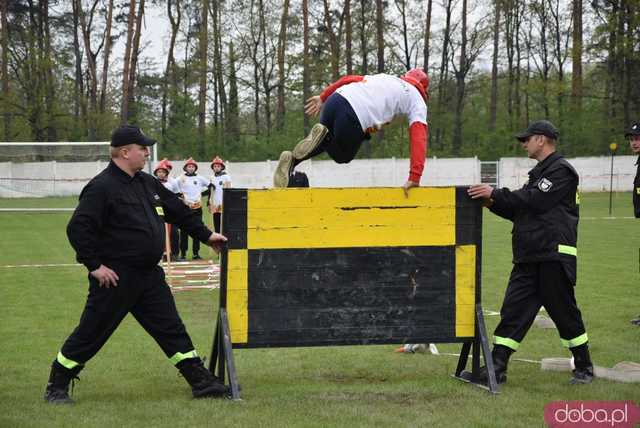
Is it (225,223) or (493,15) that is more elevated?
(493,15)

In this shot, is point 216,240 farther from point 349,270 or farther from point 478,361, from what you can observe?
point 478,361

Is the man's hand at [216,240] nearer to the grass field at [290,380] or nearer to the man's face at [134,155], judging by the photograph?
the man's face at [134,155]

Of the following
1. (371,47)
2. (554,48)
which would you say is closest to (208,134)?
(371,47)

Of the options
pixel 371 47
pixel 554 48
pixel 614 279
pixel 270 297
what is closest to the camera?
pixel 270 297

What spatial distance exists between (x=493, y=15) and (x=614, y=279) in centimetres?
4156

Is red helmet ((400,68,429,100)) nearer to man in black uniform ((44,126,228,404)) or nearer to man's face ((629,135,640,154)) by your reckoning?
man in black uniform ((44,126,228,404))

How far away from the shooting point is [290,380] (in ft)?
22.5

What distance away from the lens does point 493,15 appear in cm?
5203

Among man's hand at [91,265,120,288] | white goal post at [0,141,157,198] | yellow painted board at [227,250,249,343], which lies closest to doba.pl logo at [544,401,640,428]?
yellow painted board at [227,250,249,343]

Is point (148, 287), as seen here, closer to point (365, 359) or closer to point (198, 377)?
point (198, 377)

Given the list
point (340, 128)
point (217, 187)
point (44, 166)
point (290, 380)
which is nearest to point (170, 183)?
point (217, 187)

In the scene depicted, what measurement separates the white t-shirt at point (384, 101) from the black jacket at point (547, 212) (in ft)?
2.90

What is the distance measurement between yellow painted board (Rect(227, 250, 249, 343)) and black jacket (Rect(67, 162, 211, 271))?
53 centimetres

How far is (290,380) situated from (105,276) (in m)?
1.79
